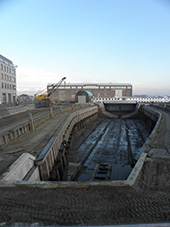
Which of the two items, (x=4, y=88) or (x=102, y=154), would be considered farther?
(x=4, y=88)

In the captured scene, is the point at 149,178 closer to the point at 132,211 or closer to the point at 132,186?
the point at 132,186

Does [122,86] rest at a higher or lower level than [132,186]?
higher

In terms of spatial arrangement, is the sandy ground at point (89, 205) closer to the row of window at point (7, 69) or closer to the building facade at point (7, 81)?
the building facade at point (7, 81)

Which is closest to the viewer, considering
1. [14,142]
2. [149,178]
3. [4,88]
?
[149,178]

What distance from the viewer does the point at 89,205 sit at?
5262 mm

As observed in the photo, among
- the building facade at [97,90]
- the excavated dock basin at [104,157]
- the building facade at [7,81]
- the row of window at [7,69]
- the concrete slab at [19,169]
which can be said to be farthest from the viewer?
the building facade at [97,90]

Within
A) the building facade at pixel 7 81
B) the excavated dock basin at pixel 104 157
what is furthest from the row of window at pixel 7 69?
the excavated dock basin at pixel 104 157

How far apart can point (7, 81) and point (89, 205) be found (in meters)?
62.6

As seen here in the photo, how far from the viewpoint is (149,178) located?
7523 millimetres

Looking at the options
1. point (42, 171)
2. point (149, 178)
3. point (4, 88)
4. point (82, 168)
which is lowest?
point (82, 168)

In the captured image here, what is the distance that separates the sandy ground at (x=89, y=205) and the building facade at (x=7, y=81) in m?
49.9

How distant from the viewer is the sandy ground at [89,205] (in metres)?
4.58

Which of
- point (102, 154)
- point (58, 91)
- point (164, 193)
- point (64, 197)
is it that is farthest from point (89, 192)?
point (58, 91)

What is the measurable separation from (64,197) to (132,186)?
278cm
